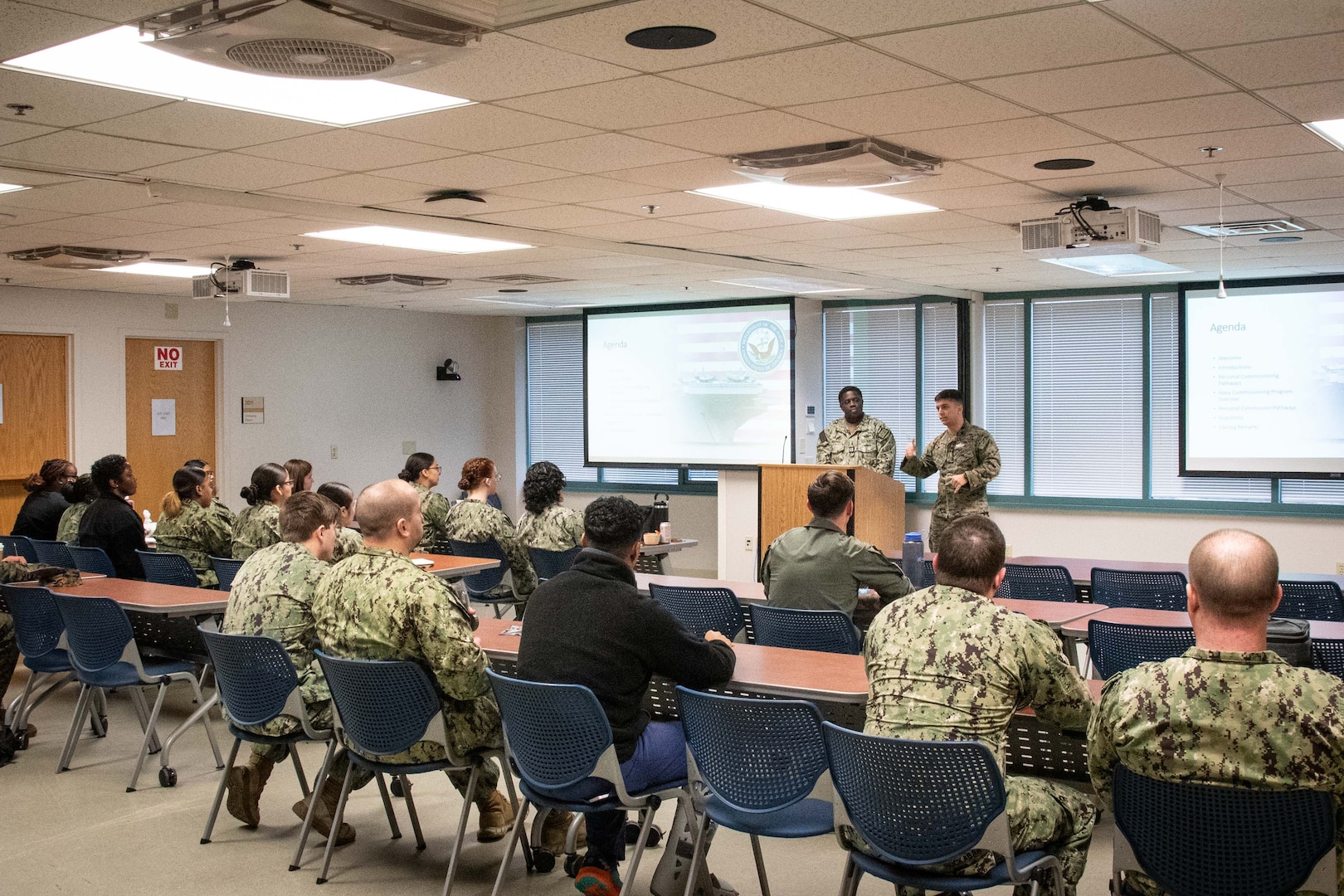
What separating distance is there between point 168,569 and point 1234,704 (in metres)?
5.72

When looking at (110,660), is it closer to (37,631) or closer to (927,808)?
(37,631)

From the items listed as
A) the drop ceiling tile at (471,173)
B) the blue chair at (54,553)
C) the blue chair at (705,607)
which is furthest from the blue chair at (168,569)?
the blue chair at (705,607)

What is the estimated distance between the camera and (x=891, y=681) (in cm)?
298

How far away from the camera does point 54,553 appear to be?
7.13m

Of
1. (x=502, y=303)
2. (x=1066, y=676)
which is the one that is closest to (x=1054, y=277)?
(x=502, y=303)

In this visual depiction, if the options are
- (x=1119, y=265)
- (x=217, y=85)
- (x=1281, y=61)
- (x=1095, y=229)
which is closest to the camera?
(x=1281, y=61)

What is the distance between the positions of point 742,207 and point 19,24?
12.0 ft

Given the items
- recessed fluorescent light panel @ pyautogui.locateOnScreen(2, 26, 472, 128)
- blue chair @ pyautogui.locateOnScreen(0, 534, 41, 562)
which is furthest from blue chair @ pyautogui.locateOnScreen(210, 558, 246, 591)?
recessed fluorescent light panel @ pyautogui.locateOnScreen(2, 26, 472, 128)

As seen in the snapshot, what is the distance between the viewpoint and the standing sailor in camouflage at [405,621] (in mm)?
3809

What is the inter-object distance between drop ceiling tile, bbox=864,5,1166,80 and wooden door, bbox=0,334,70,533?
841 centimetres

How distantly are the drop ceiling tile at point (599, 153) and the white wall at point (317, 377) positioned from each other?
256 inches

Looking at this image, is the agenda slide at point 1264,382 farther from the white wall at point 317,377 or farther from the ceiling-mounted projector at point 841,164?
the white wall at point 317,377

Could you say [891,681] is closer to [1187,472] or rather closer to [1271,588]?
[1271,588]

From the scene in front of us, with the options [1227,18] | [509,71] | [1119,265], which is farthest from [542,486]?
[1227,18]
